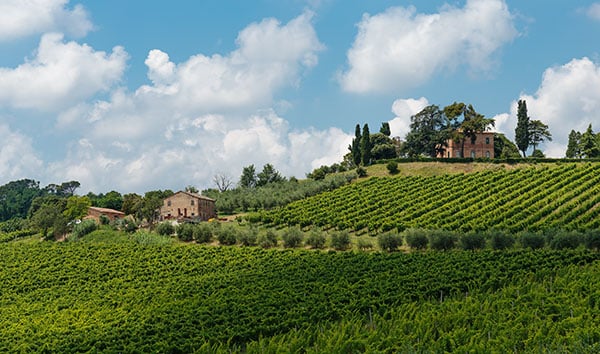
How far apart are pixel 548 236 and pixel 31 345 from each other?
3562 cm

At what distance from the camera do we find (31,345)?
86.8 ft

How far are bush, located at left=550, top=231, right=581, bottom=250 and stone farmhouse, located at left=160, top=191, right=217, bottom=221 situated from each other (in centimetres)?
4322

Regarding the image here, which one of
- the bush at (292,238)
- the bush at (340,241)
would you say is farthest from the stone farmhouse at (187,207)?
the bush at (340,241)

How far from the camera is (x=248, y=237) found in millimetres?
52656

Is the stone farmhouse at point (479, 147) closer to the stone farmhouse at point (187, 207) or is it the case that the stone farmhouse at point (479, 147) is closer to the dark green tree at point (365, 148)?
the dark green tree at point (365, 148)

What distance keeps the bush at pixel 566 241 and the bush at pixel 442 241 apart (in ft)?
23.6

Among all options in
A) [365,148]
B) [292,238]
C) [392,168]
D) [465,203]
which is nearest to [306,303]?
[292,238]

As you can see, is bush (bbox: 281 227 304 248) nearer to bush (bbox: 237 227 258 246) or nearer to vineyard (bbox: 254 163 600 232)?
bush (bbox: 237 227 258 246)

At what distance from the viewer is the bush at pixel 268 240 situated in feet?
167

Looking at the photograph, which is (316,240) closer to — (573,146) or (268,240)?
(268,240)

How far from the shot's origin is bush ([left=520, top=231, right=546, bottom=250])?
42.6m

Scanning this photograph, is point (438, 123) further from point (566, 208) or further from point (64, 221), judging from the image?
point (64, 221)

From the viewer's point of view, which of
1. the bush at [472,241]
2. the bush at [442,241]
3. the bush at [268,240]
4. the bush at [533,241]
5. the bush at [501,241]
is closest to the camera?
the bush at [533,241]

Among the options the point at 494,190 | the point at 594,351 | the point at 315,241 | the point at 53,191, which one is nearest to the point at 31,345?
the point at 594,351
